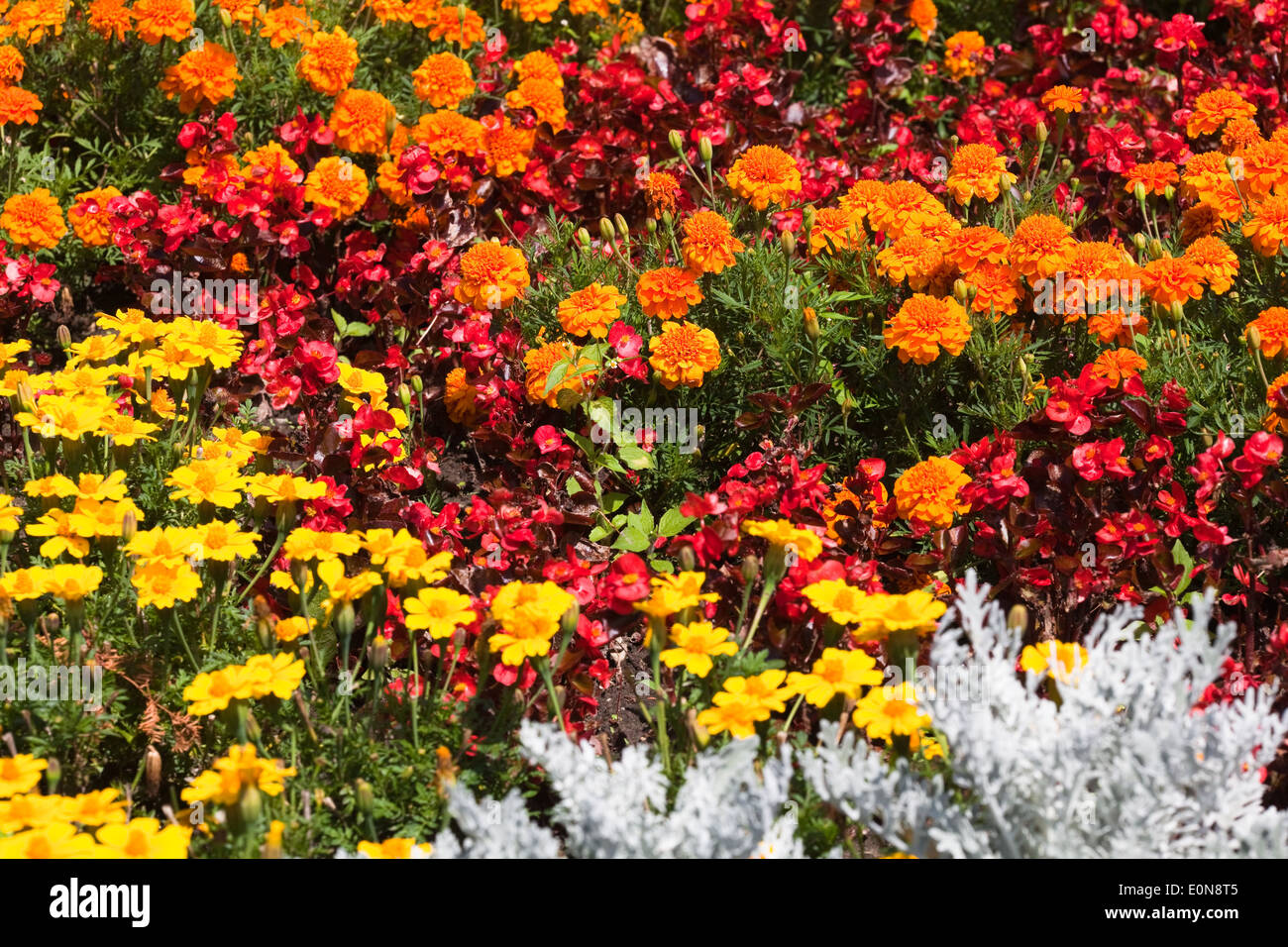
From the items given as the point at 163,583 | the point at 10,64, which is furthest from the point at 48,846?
the point at 10,64

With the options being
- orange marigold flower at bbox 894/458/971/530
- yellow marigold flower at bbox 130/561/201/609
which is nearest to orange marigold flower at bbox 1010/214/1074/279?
orange marigold flower at bbox 894/458/971/530

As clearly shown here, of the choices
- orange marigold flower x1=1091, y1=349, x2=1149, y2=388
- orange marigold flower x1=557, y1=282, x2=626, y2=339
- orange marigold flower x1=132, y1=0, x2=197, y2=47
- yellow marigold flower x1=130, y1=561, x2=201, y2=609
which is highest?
orange marigold flower x1=132, y1=0, x2=197, y2=47

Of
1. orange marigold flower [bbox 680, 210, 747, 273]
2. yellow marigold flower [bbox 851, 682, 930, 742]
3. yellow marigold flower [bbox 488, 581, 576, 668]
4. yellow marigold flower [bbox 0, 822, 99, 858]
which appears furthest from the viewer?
orange marigold flower [bbox 680, 210, 747, 273]

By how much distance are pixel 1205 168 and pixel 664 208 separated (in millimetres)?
1422

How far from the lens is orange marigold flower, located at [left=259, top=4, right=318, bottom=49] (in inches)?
156

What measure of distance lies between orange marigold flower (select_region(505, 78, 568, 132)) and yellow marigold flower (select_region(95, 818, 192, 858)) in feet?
8.47

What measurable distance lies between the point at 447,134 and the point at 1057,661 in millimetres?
2387

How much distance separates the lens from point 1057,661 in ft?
7.23

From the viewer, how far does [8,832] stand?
81.7 inches

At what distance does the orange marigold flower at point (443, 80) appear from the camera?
3.87 metres

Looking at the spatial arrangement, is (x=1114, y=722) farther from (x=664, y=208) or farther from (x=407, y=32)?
(x=407, y=32)

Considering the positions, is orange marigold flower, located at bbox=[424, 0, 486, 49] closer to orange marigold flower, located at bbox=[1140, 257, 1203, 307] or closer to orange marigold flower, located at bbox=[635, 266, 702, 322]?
orange marigold flower, located at bbox=[635, 266, 702, 322]

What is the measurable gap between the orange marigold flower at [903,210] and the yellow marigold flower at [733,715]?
1.49 meters
